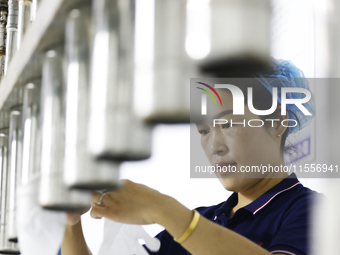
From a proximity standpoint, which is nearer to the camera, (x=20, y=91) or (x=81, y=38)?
(x=81, y=38)

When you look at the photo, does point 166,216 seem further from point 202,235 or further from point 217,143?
point 217,143

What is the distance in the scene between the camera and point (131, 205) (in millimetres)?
375

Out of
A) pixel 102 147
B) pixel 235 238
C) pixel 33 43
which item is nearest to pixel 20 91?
pixel 33 43

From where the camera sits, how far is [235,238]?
1.58 ft

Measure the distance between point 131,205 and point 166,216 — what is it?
2.3 inches

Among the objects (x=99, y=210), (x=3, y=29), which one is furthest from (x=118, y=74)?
(x=3, y=29)

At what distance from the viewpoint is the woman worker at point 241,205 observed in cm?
41

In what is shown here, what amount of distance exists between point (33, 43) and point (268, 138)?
55 cm

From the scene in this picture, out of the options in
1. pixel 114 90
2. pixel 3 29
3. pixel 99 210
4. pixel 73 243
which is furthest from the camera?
pixel 73 243

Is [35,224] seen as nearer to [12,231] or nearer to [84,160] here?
[12,231]

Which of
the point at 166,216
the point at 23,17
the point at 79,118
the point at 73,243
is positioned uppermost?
the point at 23,17

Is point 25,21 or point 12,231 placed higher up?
point 25,21

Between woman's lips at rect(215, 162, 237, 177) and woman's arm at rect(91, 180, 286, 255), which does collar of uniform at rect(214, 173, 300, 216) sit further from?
woman's arm at rect(91, 180, 286, 255)

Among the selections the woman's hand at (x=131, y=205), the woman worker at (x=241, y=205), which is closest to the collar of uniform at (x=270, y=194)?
the woman worker at (x=241, y=205)
